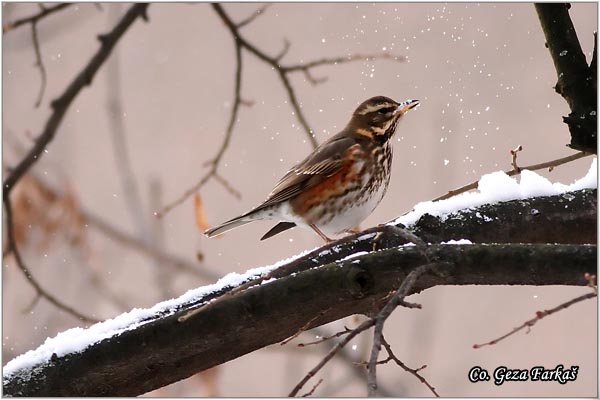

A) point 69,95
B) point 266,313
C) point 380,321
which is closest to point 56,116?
point 69,95

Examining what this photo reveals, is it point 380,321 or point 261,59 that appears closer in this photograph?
point 380,321

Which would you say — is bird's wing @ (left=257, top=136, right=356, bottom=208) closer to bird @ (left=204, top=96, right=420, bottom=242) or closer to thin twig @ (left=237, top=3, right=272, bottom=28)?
bird @ (left=204, top=96, right=420, bottom=242)

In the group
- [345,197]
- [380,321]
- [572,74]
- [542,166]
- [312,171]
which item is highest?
[312,171]

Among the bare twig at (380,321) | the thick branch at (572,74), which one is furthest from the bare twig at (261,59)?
the bare twig at (380,321)

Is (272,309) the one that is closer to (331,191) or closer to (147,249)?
(331,191)

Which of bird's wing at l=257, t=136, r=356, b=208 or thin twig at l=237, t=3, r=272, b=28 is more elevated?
thin twig at l=237, t=3, r=272, b=28

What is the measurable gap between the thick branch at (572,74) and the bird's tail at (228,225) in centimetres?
101

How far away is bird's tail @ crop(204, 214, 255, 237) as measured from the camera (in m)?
2.21

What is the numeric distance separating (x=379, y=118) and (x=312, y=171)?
0.99 feet

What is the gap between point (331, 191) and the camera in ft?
7.36

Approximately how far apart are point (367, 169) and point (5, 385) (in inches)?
50.1

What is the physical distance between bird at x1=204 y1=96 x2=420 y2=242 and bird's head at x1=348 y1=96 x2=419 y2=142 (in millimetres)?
34

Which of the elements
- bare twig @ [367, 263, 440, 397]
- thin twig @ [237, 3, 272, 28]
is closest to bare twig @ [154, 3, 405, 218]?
thin twig @ [237, 3, 272, 28]

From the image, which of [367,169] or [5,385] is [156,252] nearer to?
Result: [367,169]
